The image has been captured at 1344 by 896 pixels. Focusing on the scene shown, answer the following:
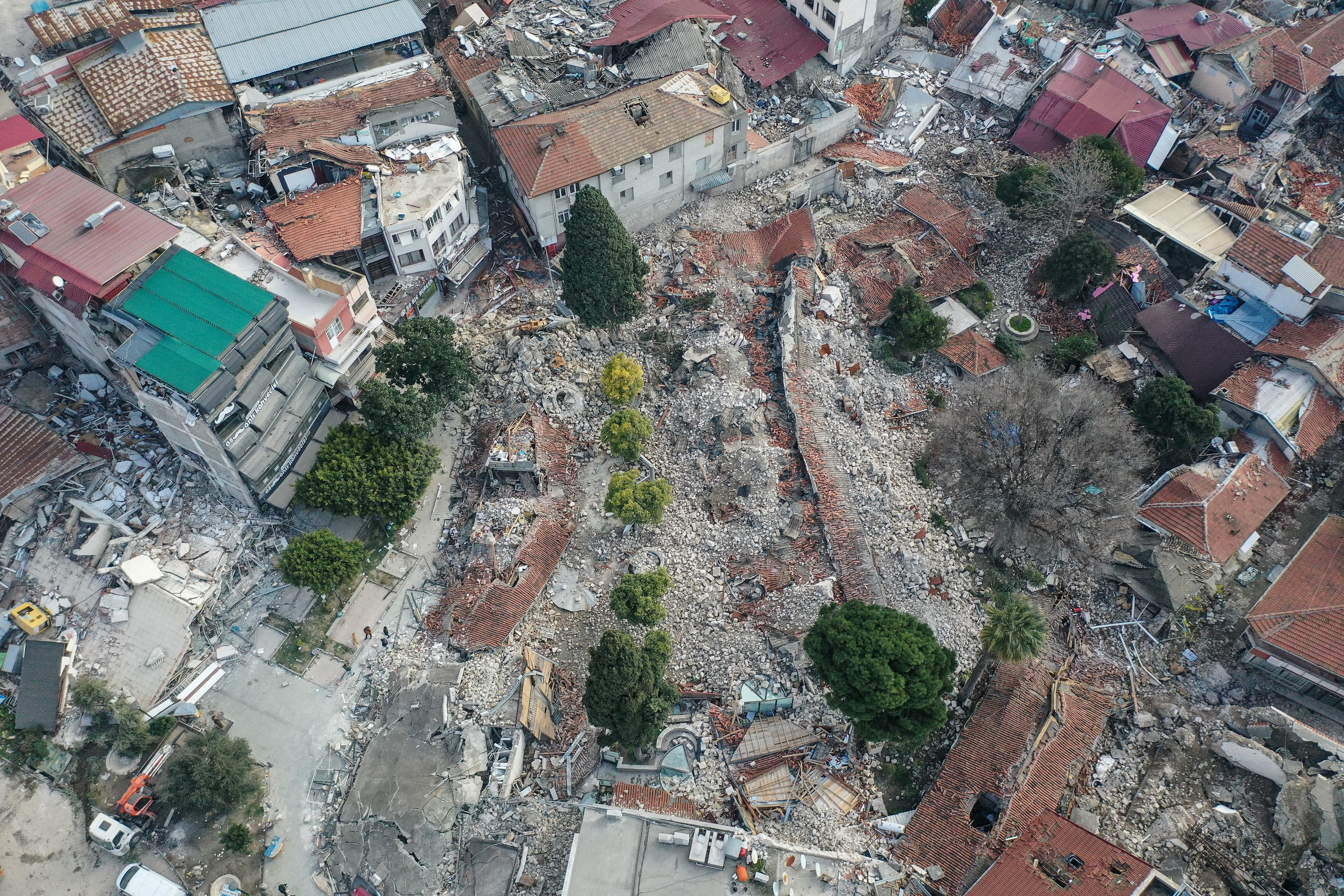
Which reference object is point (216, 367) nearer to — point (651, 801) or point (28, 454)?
point (28, 454)

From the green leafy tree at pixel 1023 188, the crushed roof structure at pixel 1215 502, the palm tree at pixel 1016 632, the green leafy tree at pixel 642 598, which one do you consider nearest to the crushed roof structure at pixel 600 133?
the green leafy tree at pixel 1023 188

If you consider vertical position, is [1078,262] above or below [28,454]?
below

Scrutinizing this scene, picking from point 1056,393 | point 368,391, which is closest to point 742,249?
point 1056,393

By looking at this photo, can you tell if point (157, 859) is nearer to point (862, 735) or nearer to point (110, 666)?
point (110, 666)

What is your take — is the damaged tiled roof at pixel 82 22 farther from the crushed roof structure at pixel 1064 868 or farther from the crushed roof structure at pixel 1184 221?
the crushed roof structure at pixel 1064 868

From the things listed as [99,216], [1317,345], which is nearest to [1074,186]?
[1317,345]

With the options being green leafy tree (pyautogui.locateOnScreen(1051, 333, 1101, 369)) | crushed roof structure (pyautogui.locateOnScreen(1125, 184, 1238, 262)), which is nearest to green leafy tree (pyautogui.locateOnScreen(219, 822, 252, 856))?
green leafy tree (pyautogui.locateOnScreen(1051, 333, 1101, 369))
